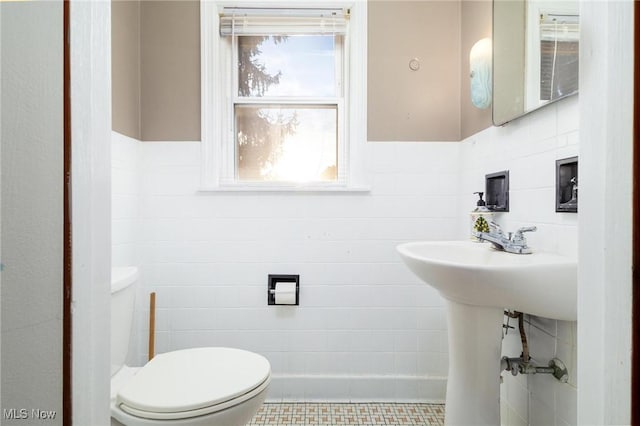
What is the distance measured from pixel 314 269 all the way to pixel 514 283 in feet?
3.59

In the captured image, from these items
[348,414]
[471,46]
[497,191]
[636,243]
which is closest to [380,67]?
[471,46]

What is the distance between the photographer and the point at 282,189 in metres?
1.80

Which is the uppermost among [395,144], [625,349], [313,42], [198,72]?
[313,42]

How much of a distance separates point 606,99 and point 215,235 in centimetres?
167

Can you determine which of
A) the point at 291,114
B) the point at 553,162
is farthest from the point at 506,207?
the point at 291,114

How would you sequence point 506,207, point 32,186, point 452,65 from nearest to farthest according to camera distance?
point 32,186 → point 506,207 → point 452,65

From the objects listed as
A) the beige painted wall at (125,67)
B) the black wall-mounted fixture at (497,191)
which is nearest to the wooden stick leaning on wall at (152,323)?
the beige painted wall at (125,67)

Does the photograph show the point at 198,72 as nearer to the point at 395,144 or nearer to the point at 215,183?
the point at 215,183

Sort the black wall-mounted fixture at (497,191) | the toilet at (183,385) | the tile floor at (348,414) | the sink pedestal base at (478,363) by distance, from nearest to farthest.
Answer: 1. the toilet at (183,385)
2. the sink pedestal base at (478,363)
3. the black wall-mounted fixture at (497,191)
4. the tile floor at (348,414)

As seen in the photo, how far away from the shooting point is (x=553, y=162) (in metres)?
1.12

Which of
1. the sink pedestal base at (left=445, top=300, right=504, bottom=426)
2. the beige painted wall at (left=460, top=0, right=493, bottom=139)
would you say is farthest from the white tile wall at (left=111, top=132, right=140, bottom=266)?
the beige painted wall at (left=460, top=0, right=493, bottom=139)

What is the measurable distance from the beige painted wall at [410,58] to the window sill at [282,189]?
381 mm

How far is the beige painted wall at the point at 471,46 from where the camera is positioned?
1528 millimetres

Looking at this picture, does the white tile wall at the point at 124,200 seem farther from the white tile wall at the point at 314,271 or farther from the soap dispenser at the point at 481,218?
the soap dispenser at the point at 481,218
